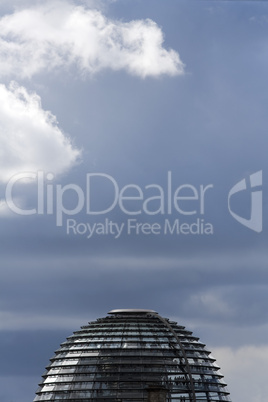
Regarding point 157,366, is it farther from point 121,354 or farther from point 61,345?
point 61,345

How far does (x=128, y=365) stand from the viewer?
154875 millimetres

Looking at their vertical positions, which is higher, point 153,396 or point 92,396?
point 92,396

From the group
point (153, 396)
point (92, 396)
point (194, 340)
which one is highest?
point (194, 340)

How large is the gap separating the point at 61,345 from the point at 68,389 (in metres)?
11.7

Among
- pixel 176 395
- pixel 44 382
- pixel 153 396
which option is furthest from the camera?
pixel 44 382

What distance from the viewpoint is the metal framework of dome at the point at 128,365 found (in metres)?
152

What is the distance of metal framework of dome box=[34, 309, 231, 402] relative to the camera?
152 m

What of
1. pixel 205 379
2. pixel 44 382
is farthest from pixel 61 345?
pixel 205 379

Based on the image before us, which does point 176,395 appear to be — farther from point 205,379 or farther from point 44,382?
point 44,382

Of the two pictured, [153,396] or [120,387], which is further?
[120,387]

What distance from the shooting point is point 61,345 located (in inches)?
6486

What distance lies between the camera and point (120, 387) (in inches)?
5989

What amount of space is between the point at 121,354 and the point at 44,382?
404 inches

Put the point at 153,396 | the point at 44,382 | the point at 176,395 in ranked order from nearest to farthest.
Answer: the point at 153,396 < the point at 176,395 < the point at 44,382
